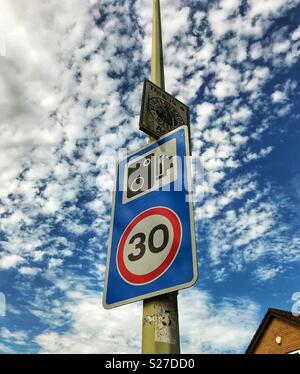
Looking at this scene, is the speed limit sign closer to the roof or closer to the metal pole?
the metal pole

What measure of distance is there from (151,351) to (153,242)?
0.64 m

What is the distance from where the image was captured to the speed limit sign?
1938 mm

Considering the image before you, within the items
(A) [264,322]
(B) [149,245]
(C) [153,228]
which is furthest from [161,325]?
(A) [264,322]

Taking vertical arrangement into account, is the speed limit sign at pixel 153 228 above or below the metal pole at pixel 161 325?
above

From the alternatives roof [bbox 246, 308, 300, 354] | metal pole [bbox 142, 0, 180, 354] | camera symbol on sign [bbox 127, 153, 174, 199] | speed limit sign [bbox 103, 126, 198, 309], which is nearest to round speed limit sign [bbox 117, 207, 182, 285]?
speed limit sign [bbox 103, 126, 198, 309]

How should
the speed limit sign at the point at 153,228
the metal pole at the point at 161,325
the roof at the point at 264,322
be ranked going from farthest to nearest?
the roof at the point at 264,322, the speed limit sign at the point at 153,228, the metal pole at the point at 161,325

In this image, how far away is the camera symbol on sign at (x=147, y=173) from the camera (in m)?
2.43

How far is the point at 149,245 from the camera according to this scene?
210 cm

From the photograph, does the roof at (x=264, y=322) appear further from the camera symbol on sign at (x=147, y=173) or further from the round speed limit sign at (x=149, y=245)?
the round speed limit sign at (x=149, y=245)

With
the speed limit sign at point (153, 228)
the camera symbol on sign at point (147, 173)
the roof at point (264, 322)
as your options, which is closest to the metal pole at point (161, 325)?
the speed limit sign at point (153, 228)

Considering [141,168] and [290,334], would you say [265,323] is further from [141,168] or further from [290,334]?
[141,168]

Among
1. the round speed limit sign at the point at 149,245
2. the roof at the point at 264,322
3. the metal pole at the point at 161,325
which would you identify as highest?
the roof at the point at 264,322

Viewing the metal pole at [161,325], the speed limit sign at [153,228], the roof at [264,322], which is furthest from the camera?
the roof at [264,322]

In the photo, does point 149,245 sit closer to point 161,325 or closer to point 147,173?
point 161,325
